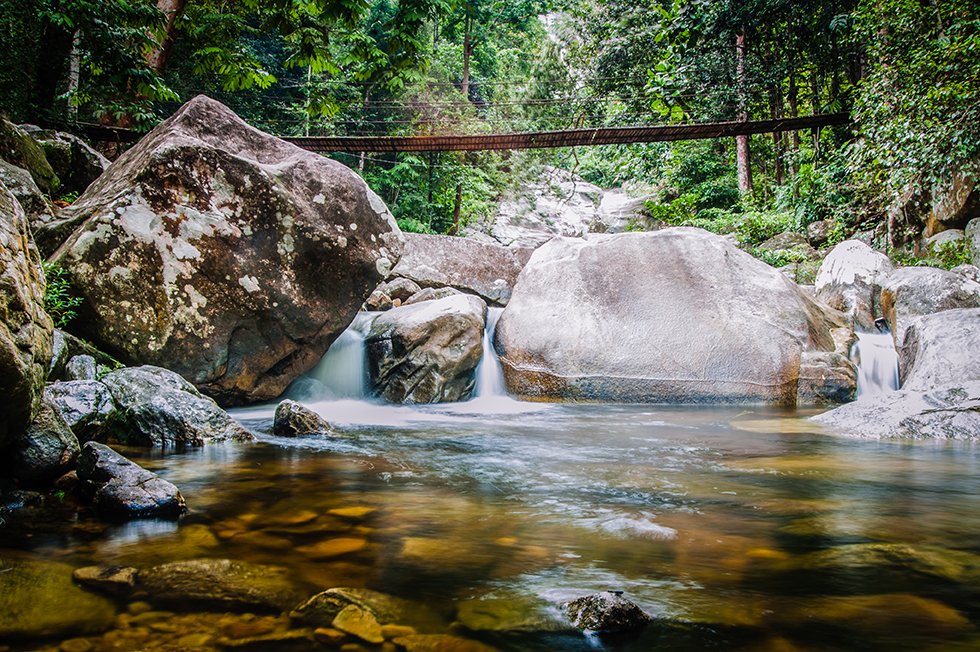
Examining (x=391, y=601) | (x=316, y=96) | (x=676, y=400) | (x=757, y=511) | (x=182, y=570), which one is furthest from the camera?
(x=676, y=400)

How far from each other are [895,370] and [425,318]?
17.8ft

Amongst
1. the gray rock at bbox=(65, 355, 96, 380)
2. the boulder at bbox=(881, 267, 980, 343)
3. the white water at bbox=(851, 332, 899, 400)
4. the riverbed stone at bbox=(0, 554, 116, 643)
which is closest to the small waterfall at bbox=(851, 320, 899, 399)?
the white water at bbox=(851, 332, 899, 400)

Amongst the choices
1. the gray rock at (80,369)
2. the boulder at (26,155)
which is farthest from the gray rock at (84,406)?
the boulder at (26,155)

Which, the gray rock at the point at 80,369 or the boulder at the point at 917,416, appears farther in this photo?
the boulder at the point at 917,416

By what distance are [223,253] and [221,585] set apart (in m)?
4.27

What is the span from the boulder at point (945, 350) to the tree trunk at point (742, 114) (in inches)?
333

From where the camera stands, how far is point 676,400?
6.15 m

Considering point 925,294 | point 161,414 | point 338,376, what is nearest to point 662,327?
→ point 925,294

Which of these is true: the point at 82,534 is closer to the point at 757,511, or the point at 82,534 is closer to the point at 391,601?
the point at 391,601

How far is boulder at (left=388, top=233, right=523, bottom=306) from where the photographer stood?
11273 millimetres

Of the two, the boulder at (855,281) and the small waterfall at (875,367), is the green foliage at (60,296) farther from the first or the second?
the boulder at (855,281)

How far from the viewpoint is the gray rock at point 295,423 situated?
4289 mm

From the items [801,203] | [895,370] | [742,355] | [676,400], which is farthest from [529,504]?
[801,203]

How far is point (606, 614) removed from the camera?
148cm
